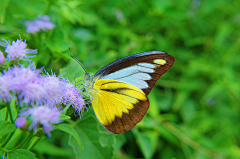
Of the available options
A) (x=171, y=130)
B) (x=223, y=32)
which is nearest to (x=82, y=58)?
(x=171, y=130)

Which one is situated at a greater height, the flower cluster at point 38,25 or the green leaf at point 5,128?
the flower cluster at point 38,25

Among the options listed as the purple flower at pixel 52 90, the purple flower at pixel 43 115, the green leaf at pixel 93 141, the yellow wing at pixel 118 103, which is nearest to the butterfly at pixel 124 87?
the yellow wing at pixel 118 103

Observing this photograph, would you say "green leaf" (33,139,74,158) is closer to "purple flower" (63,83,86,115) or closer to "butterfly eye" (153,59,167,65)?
"purple flower" (63,83,86,115)

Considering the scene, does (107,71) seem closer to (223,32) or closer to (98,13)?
(98,13)

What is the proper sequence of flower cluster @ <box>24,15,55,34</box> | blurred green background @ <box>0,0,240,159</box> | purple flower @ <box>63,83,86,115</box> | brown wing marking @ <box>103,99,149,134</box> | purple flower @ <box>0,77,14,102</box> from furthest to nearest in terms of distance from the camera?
1. blurred green background @ <box>0,0,240,159</box>
2. flower cluster @ <box>24,15,55,34</box>
3. brown wing marking @ <box>103,99,149,134</box>
4. purple flower @ <box>63,83,86,115</box>
5. purple flower @ <box>0,77,14,102</box>

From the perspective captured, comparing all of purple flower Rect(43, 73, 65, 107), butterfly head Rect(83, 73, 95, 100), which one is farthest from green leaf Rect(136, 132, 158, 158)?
purple flower Rect(43, 73, 65, 107)

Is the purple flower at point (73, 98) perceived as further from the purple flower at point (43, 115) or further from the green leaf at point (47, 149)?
the green leaf at point (47, 149)
